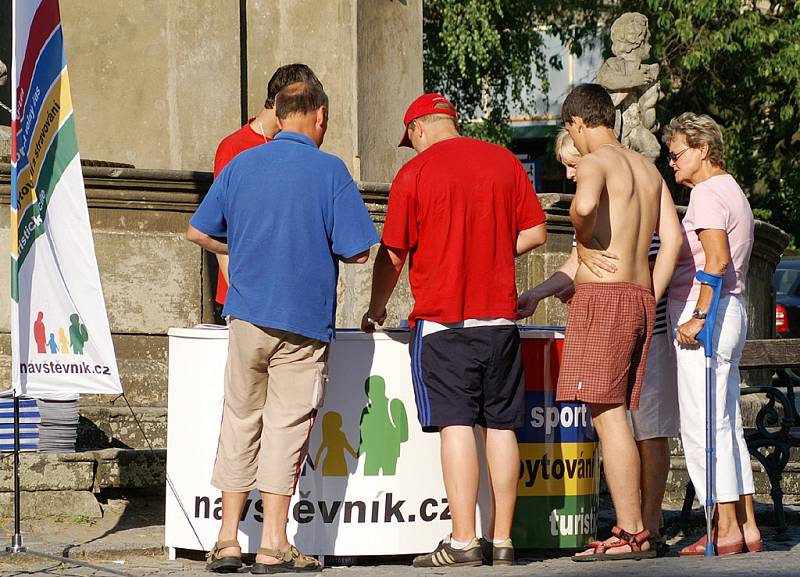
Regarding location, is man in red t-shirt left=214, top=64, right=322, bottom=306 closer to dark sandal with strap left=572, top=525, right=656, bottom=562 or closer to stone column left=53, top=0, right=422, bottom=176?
dark sandal with strap left=572, top=525, right=656, bottom=562

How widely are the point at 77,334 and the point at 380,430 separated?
1.32 metres

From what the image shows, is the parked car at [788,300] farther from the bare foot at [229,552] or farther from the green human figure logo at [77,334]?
the bare foot at [229,552]

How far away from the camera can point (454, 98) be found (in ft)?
85.8

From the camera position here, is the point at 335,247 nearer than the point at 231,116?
Yes

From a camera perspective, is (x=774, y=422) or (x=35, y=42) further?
(x=774, y=422)

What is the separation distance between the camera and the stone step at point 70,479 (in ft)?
24.3

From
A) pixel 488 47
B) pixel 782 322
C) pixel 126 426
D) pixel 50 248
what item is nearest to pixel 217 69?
pixel 126 426

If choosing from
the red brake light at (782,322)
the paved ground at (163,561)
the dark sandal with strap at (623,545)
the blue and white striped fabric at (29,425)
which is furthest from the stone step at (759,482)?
the red brake light at (782,322)

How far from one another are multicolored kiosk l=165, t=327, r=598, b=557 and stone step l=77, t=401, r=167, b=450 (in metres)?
2.09

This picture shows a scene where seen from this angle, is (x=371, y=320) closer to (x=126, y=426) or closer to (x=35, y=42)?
(x=35, y=42)

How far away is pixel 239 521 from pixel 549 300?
3757 mm

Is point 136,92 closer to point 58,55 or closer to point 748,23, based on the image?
point 58,55

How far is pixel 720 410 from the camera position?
6711mm

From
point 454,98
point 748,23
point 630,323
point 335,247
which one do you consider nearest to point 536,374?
point 630,323
